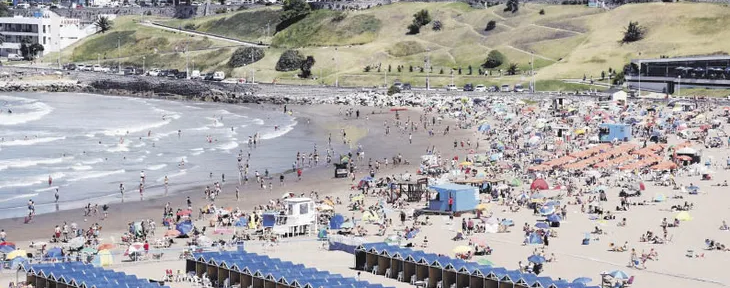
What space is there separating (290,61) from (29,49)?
61.9 meters

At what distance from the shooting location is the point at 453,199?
51688 mm

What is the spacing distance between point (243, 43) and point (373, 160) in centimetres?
10572

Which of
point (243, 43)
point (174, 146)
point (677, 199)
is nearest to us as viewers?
point (677, 199)

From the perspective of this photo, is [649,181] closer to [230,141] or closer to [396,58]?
[230,141]

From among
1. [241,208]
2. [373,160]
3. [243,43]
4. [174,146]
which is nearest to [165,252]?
[241,208]

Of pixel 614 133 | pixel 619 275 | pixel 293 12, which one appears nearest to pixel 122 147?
pixel 614 133

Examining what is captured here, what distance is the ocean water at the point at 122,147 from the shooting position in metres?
62.4

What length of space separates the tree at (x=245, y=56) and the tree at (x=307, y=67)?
1404cm

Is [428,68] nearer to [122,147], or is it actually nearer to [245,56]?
[245,56]

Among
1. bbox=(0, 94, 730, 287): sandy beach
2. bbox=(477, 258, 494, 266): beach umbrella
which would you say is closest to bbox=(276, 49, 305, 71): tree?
bbox=(0, 94, 730, 287): sandy beach

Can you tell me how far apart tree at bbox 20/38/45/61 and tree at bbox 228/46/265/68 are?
4674cm

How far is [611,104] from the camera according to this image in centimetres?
10194

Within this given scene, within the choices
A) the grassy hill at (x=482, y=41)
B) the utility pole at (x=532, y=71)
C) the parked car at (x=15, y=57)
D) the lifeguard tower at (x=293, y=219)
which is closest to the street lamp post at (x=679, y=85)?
the grassy hill at (x=482, y=41)

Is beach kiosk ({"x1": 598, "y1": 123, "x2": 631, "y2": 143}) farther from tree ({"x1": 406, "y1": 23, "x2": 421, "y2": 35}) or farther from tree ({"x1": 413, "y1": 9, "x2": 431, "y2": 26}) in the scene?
tree ({"x1": 413, "y1": 9, "x2": 431, "y2": 26})
